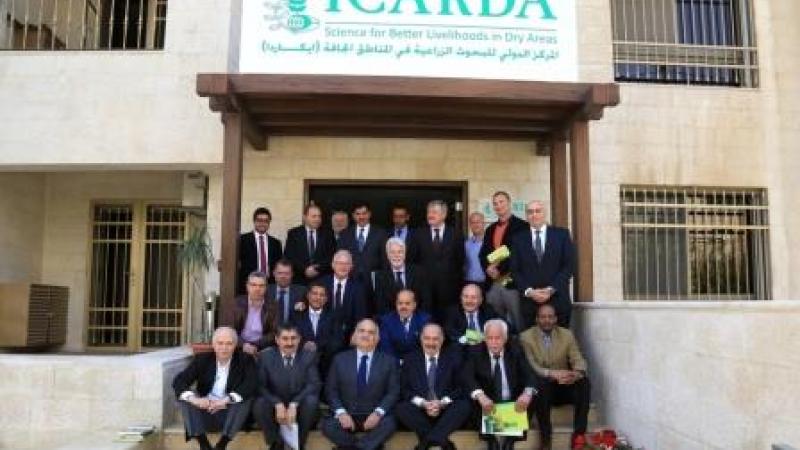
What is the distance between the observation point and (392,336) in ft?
20.4

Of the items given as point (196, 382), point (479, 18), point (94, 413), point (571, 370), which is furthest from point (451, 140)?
point (94, 413)

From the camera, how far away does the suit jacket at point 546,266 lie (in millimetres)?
6492

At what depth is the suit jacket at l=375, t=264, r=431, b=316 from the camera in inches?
259

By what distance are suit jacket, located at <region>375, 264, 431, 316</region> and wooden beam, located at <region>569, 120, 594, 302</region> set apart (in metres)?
1.53

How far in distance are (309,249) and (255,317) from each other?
107cm

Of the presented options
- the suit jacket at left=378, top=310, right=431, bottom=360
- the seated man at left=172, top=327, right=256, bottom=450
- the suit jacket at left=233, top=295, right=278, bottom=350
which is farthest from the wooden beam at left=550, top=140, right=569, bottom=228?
the seated man at left=172, top=327, right=256, bottom=450

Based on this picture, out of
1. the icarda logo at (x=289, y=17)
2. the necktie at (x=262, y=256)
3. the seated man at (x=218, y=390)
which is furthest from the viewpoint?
the necktie at (x=262, y=256)

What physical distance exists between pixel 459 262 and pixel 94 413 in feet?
11.0

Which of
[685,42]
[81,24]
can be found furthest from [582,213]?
[81,24]

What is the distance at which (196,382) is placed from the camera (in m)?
5.66

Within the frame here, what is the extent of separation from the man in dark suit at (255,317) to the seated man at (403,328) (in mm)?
942

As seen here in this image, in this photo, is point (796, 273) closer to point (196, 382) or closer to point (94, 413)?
point (196, 382)

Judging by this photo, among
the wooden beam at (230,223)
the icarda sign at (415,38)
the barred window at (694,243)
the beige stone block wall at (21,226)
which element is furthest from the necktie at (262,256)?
the barred window at (694,243)

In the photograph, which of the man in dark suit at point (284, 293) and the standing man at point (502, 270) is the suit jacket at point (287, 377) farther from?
the standing man at point (502, 270)
